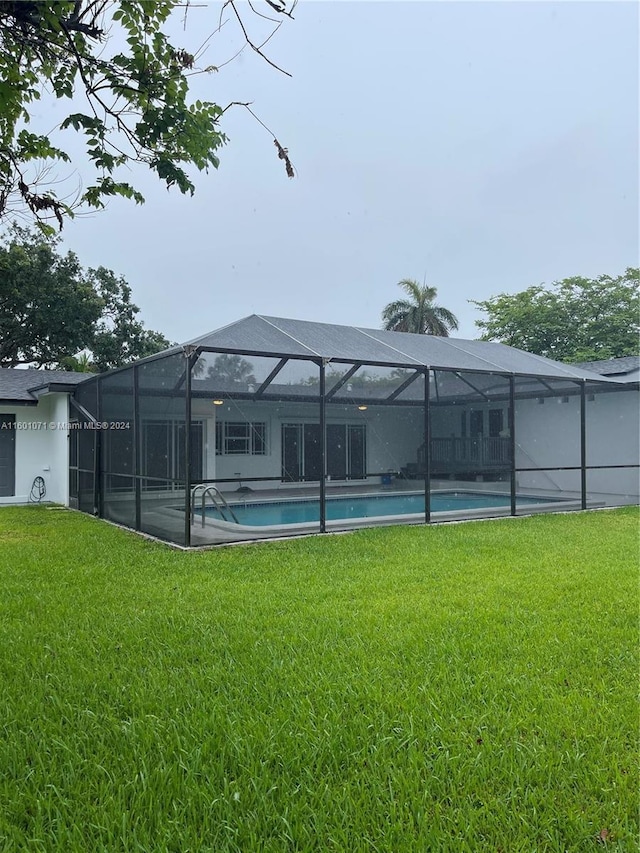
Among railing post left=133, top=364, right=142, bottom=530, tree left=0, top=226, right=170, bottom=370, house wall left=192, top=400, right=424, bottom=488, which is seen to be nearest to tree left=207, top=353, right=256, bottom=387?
railing post left=133, top=364, right=142, bottom=530

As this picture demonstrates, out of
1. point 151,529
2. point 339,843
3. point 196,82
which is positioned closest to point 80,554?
point 151,529

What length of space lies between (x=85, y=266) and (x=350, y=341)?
652 inches

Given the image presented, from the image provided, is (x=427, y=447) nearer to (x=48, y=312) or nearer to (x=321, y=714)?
(x=321, y=714)

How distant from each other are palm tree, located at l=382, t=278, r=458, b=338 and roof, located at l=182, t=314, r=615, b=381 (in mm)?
13211

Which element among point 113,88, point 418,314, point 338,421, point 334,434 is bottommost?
point 334,434

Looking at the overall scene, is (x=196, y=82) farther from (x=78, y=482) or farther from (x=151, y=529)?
(x=78, y=482)

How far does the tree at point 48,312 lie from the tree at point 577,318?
16104mm

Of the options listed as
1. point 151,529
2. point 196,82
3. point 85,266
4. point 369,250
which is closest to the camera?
point 196,82

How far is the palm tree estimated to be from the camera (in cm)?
2569

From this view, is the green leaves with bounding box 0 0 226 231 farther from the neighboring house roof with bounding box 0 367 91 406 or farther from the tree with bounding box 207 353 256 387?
the neighboring house roof with bounding box 0 367 91 406

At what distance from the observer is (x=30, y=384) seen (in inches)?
533

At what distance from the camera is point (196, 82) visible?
3.51 metres

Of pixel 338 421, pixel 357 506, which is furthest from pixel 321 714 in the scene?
pixel 338 421

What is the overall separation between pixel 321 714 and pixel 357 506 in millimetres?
10115
